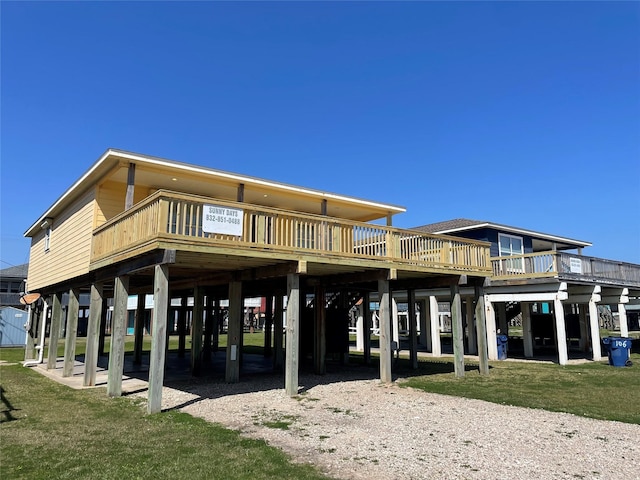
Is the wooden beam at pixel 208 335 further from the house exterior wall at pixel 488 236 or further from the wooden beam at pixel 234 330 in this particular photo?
the house exterior wall at pixel 488 236

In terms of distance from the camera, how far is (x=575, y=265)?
65.3ft

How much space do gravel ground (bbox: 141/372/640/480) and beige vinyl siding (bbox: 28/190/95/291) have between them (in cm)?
557

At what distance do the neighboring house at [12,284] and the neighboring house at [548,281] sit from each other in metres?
35.9

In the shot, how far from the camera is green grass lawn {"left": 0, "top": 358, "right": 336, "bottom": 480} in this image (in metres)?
5.73

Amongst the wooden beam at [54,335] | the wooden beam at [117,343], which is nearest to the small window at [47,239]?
the wooden beam at [54,335]

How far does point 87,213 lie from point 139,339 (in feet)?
25.1

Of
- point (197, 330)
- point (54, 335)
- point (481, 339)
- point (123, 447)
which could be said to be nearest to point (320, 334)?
point (197, 330)

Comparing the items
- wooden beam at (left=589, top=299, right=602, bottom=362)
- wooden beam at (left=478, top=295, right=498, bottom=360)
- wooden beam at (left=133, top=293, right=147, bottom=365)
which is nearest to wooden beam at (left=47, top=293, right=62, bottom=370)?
wooden beam at (left=133, top=293, right=147, bottom=365)

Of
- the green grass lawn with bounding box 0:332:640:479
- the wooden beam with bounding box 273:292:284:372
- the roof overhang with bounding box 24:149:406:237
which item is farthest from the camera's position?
the wooden beam with bounding box 273:292:284:372

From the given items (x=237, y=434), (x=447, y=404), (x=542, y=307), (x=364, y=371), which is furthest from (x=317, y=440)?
(x=542, y=307)

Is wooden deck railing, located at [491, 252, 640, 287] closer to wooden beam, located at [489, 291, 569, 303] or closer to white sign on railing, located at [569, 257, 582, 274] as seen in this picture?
white sign on railing, located at [569, 257, 582, 274]

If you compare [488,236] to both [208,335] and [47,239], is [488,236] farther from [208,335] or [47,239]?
[47,239]

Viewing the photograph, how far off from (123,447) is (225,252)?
4.31 meters

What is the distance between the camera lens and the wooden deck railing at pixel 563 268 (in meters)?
18.9
